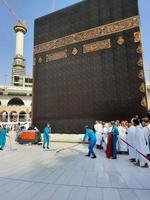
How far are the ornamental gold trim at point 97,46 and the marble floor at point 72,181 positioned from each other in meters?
8.16

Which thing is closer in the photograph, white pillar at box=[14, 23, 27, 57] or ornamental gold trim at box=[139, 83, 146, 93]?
ornamental gold trim at box=[139, 83, 146, 93]

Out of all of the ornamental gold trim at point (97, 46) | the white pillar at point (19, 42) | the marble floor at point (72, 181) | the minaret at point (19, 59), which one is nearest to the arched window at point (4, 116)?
the minaret at point (19, 59)

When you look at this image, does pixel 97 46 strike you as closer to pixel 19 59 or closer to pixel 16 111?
pixel 16 111

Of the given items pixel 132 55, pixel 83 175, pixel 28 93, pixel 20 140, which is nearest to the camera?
pixel 83 175

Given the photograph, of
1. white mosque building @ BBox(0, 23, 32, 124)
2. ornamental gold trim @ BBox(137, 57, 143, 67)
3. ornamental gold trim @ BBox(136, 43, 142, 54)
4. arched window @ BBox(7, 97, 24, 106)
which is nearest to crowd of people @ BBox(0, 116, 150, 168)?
ornamental gold trim @ BBox(137, 57, 143, 67)

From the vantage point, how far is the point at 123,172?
4102mm

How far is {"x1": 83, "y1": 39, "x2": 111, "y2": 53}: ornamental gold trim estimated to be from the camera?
37.4 ft

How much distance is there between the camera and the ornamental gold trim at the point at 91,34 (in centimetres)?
1083

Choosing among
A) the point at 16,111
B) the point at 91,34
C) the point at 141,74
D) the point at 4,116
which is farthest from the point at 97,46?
the point at 4,116

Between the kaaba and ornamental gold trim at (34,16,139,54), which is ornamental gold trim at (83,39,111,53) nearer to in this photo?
the kaaba

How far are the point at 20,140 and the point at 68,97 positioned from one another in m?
4.18

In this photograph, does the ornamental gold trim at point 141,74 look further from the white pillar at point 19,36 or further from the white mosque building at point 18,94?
the white pillar at point 19,36

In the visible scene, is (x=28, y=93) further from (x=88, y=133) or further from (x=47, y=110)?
(x=88, y=133)

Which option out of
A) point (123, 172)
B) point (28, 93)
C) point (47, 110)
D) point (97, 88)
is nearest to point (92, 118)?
point (97, 88)
